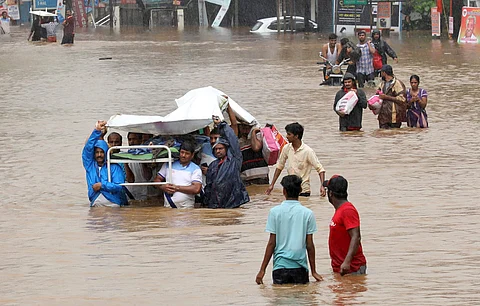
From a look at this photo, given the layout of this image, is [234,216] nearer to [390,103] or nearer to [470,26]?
[390,103]

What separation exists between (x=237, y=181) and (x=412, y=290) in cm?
378

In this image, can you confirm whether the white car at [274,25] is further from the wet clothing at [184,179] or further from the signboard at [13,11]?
the wet clothing at [184,179]

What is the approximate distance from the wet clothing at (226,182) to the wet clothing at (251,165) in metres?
1.05

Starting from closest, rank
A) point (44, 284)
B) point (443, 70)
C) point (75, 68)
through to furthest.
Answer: point (44, 284), point (443, 70), point (75, 68)

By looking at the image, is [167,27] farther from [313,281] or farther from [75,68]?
[313,281]

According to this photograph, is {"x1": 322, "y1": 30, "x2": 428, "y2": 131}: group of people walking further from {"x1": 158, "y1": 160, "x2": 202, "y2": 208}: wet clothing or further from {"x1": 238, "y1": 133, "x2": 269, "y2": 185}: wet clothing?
{"x1": 158, "y1": 160, "x2": 202, "y2": 208}: wet clothing

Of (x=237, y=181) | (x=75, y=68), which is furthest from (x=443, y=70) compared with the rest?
(x=237, y=181)

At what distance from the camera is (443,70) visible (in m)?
26.3

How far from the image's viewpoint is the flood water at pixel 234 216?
7578 mm

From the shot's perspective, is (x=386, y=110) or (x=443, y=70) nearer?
(x=386, y=110)

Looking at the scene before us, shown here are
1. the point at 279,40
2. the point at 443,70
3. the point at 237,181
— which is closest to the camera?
the point at 237,181

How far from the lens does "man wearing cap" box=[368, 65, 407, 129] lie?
15.6 m

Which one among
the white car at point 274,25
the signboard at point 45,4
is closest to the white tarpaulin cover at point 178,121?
the white car at point 274,25

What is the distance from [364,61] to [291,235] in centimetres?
1585
